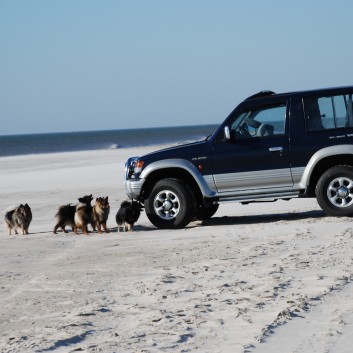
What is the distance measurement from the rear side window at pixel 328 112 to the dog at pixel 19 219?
465cm

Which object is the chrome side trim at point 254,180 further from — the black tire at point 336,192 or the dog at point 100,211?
the dog at point 100,211

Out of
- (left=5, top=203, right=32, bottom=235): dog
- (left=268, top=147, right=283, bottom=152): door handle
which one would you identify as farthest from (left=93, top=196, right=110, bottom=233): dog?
(left=268, top=147, right=283, bottom=152): door handle

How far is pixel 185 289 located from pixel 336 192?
19.3 feet

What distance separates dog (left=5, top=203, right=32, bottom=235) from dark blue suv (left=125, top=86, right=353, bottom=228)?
1.72m

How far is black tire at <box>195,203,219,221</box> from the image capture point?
1540cm

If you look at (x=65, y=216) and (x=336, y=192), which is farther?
(x=65, y=216)

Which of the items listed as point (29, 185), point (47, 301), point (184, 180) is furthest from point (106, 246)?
point (29, 185)

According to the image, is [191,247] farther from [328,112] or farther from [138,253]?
[328,112]

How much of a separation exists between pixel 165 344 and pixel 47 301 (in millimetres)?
2086

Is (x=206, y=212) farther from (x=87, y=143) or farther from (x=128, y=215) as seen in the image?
(x=87, y=143)

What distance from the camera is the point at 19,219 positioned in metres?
14.5

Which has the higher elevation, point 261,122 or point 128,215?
point 261,122

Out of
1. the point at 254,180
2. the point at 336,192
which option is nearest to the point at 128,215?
the point at 254,180

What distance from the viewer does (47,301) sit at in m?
8.19
